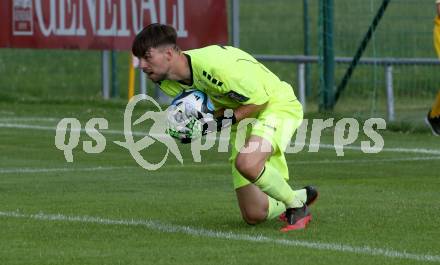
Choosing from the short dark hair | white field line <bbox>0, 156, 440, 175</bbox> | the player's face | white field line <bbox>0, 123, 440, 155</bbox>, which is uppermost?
the short dark hair

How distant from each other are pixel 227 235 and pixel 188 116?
0.82m

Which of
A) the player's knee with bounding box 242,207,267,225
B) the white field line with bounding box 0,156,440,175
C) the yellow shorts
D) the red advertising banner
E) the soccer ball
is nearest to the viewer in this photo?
the soccer ball

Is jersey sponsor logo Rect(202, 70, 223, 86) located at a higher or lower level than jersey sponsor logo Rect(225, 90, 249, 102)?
higher

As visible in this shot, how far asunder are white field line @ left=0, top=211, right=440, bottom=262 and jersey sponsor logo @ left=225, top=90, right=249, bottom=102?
868 millimetres

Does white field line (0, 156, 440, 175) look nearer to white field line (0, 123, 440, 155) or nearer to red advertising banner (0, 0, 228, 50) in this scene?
white field line (0, 123, 440, 155)

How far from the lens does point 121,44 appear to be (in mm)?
21000

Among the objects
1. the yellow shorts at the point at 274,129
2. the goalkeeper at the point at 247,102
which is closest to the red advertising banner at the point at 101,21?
the yellow shorts at the point at 274,129

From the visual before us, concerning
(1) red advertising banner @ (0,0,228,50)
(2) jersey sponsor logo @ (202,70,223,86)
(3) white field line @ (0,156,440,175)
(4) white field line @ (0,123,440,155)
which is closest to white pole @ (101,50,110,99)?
(1) red advertising banner @ (0,0,228,50)

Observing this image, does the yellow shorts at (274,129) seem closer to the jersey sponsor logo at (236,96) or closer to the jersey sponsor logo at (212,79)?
the jersey sponsor logo at (236,96)

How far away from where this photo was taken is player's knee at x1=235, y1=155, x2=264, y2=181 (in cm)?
912

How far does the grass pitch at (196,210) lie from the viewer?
8.47 metres

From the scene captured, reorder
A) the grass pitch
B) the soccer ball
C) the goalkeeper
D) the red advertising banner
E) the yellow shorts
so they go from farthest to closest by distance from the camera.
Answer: the red advertising banner < the yellow shorts < the goalkeeper < the soccer ball < the grass pitch

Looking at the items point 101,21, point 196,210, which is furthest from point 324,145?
point 101,21

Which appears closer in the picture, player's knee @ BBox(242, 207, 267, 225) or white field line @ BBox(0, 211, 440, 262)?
white field line @ BBox(0, 211, 440, 262)
